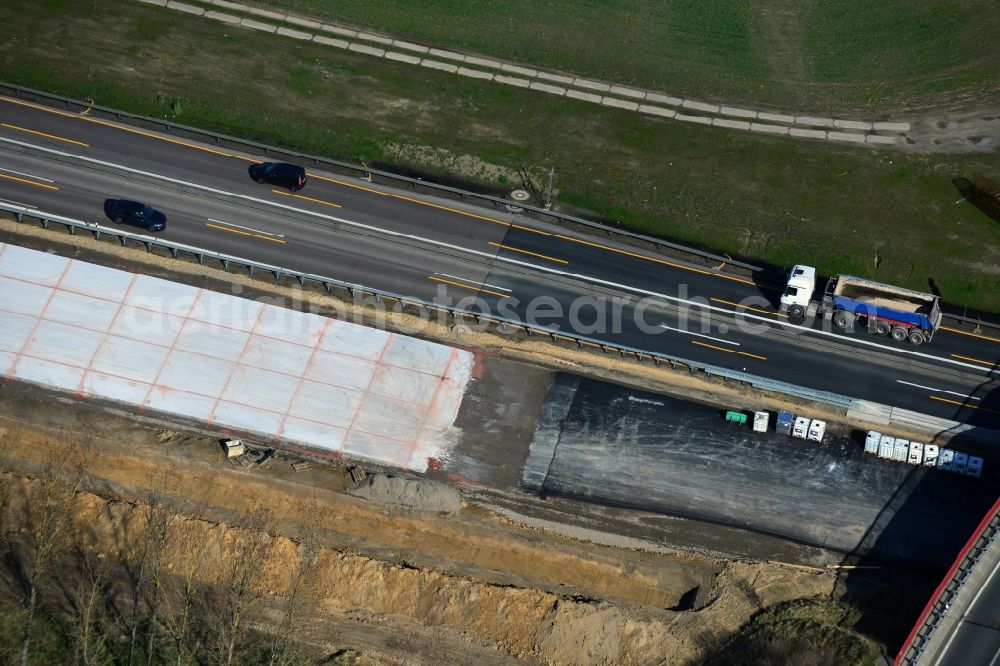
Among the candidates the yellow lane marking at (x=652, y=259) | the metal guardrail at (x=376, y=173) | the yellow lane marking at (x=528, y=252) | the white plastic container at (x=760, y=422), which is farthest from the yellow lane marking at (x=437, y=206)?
the white plastic container at (x=760, y=422)

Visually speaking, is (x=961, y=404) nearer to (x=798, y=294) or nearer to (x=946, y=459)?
(x=946, y=459)

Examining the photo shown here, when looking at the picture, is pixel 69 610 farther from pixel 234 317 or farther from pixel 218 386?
pixel 234 317

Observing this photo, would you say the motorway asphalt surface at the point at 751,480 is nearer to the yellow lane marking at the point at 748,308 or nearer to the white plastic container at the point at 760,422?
the white plastic container at the point at 760,422

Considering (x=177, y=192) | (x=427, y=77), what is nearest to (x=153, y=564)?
(x=177, y=192)

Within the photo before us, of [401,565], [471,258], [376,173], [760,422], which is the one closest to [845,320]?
[760,422]

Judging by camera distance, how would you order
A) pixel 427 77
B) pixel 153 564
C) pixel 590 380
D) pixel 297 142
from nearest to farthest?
pixel 153 564
pixel 590 380
pixel 297 142
pixel 427 77
